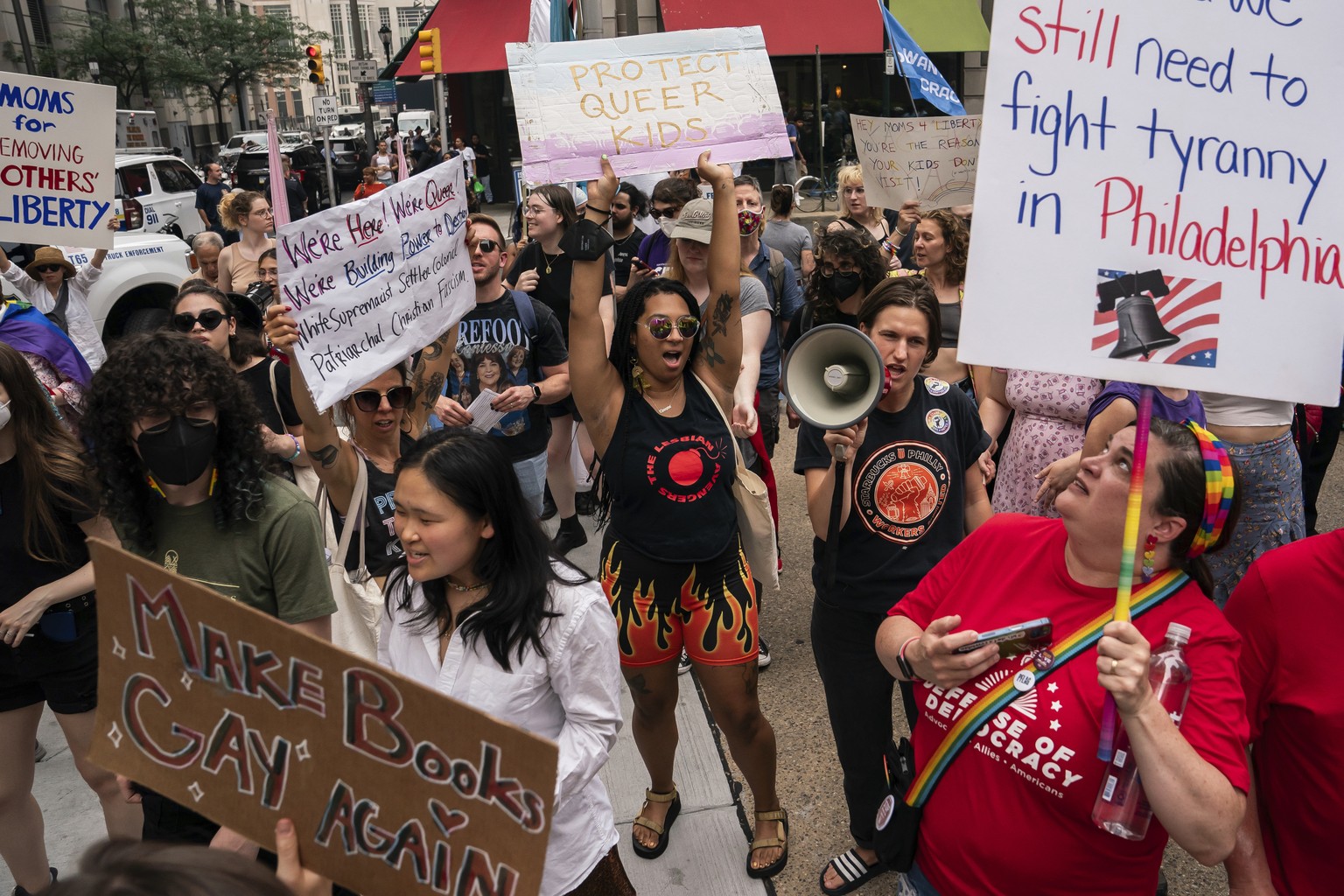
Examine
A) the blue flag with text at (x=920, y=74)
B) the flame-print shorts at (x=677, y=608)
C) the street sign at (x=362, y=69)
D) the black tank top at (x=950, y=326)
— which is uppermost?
the street sign at (x=362, y=69)

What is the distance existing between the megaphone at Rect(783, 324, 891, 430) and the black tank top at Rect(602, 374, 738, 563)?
47cm

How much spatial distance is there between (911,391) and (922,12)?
2167 centimetres

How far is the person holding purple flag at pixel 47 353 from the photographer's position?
14.0 ft

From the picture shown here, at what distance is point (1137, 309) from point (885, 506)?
1230mm

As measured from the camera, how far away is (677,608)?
129 inches

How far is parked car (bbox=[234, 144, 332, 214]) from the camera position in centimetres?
1994

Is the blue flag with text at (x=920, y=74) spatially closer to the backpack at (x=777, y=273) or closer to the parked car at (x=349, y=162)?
the backpack at (x=777, y=273)

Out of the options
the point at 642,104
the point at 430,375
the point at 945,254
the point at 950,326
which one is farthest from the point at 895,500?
the point at 945,254

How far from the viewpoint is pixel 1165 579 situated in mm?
1961

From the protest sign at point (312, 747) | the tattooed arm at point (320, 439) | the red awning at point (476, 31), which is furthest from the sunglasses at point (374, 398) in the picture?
the red awning at point (476, 31)

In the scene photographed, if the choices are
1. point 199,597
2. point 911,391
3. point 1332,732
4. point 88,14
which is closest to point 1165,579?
point 1332,732

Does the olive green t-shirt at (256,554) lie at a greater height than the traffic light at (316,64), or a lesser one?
lesser

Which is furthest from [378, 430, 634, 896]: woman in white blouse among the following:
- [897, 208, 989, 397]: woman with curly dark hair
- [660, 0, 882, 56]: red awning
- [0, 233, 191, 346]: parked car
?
[660, 0, 882, 56]: red awning

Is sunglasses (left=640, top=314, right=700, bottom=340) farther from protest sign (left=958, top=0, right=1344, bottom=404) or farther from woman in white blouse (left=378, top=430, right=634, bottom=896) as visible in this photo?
protest sign (left=958, top=0, right=1344, bottom=404)
